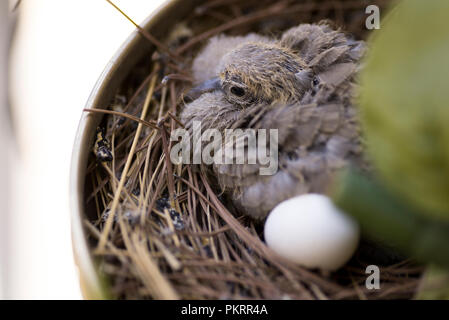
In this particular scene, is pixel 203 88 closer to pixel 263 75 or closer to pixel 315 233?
pixel 263 75

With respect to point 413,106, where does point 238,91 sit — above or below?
above

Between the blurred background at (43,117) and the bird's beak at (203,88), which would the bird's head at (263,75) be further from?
the blurred background at (43,117)

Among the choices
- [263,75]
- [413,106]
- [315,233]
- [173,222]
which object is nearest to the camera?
[413,106]

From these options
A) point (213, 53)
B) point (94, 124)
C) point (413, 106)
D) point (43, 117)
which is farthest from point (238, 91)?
point (43, 117)

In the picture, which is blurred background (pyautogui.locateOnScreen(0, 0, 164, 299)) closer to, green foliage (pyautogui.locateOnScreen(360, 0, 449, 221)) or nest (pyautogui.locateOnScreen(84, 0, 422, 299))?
nest (pyautogui.locateOnScreen(84, 0, 422, 299))

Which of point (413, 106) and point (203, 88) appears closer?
point (413, 106)

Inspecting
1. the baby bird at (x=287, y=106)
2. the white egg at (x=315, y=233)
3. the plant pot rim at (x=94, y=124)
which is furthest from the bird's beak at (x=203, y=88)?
the white egg at (x=315, y=233)
